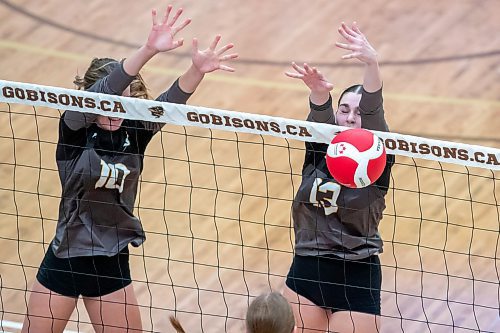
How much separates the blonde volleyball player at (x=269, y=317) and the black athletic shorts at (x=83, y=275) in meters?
1.78

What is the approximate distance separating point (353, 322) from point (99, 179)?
1.51 metres

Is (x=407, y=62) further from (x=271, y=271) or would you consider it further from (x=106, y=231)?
(x=106, y=231)

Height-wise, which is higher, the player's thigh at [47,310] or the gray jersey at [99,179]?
the gray jersey at [99,179]

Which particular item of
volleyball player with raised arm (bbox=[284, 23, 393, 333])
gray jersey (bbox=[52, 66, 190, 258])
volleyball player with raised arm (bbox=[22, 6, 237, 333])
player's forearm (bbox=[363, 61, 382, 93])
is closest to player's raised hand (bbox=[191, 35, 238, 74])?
volleyball player with raised arm (bbox=[22, 6, 237, 333])

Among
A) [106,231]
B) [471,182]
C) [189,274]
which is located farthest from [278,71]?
[106,231]

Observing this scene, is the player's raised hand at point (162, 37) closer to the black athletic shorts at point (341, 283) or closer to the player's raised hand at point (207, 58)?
the player's raised hand at point (207, 58)

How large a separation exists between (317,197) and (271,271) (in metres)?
2.48

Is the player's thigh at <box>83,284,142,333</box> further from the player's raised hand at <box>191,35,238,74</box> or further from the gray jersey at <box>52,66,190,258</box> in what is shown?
the player's raised hand at <box>191,35,238,74</box>

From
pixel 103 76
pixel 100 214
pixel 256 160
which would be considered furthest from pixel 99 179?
pixel 256 160

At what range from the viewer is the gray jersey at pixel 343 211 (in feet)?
18.4

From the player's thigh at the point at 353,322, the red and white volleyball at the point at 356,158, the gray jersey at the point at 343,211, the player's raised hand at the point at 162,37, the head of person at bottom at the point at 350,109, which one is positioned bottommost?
the player's thigh at the point at 353,322

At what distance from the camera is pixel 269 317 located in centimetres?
409

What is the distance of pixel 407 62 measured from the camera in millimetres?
10477

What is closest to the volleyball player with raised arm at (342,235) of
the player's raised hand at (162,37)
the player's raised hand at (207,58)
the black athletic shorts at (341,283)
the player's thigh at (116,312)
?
the black athletic shorts at (341,283)
